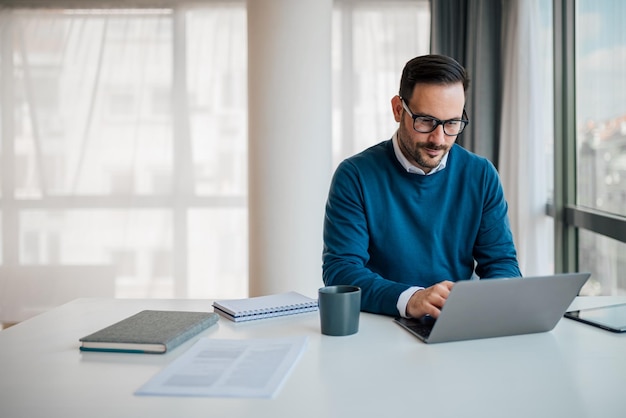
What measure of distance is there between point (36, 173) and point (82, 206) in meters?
0.40

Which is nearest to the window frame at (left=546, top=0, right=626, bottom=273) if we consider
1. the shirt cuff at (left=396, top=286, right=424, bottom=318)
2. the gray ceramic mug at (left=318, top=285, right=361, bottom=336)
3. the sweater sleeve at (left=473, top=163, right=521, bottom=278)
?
the sweater sleeve at (left=473, top=163, right=521, bottom=278)

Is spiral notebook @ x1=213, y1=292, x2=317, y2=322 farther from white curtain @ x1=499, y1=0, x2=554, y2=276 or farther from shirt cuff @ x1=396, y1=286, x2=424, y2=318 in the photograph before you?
white curtain @ x1=499, y1=0, x2=554, y2=276

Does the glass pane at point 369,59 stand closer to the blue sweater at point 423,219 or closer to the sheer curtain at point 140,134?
the sheer curtain at point 140,134

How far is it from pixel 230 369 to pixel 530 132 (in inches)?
112

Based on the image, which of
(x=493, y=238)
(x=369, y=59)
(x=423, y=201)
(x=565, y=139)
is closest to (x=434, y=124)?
(x=423, y=201)

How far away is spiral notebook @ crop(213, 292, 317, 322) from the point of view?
4.67ft

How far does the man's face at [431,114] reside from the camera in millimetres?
1726

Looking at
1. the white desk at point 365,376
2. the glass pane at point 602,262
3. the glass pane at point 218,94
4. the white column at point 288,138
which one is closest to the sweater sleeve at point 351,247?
the white desk at point 365,376

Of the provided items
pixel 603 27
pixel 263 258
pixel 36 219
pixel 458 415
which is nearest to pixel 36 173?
pixel 36 219

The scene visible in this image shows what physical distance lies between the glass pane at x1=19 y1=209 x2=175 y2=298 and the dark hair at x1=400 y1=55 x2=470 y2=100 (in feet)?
10.2

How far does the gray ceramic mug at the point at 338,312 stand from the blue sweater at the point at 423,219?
0.52m

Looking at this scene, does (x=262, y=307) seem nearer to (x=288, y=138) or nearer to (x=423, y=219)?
(x=423, y=219)

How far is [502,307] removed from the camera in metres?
1.21

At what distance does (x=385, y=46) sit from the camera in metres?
4.46
